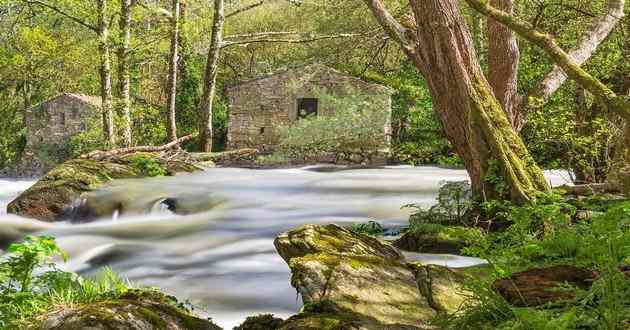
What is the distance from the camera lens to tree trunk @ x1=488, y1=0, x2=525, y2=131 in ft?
26.5

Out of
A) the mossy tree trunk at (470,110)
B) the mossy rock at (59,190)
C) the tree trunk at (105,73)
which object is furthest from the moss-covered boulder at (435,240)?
the tree trunk at (105,73)

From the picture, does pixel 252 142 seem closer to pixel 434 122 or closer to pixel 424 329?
pixel 434 122

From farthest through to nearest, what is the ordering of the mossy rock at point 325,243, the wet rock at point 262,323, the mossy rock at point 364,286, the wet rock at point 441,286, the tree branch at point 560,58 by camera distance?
the tree branch at point 560,58
the mossy rock at point 325,243
the wet rock at point 441,286
the wet rock at point 262,323
the mossy rock at point 364,286

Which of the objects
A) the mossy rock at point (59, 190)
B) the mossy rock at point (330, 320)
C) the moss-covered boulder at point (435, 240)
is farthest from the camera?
the mossy rock at point (59, 190)

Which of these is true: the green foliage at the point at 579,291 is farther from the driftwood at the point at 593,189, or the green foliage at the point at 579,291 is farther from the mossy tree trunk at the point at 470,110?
the driftwood at the point at 593,189

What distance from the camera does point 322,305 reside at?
3.79 meters

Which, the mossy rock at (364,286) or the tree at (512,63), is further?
the tree at (512,63)

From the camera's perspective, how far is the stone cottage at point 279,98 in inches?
894

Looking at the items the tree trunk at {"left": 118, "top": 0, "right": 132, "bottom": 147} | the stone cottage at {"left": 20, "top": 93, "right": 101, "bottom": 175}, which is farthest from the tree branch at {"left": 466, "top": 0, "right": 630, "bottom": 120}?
the stone cottage at {"left": 20, "top": 93, "right": 101, "bottom": 175}

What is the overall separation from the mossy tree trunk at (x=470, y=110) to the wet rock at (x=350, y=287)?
240cm

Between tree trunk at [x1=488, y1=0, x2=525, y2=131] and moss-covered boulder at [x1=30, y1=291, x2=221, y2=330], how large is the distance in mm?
5403

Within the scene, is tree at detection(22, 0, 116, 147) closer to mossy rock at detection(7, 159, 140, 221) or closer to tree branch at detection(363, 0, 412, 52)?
mossy rock at detection(7, 159, 140, 221)

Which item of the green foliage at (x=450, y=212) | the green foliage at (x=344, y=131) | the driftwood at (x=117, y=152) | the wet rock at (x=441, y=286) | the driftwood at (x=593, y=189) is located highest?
the green foliage at (x=344, y=131)

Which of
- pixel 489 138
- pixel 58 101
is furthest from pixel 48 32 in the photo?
pixel 489 138
